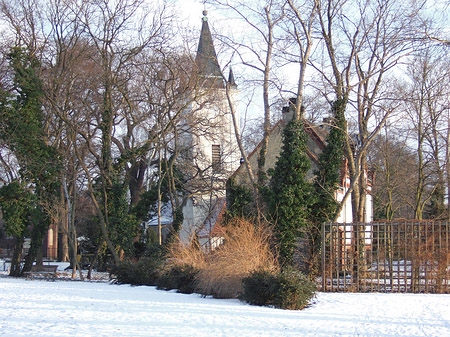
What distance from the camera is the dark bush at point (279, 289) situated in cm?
1383

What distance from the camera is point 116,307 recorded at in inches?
505

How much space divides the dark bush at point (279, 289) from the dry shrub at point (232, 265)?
2.40 ft

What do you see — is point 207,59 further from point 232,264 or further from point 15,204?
point 232,264

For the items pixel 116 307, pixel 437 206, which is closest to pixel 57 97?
pixel 116 307

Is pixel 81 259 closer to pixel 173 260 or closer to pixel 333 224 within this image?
pixel 173 260

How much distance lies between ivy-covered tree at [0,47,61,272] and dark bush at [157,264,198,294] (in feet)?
39.3

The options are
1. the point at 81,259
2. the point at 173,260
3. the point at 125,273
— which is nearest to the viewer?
the point at 173,260

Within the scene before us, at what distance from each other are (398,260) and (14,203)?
2100 cm

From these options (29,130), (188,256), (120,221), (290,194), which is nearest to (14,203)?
(29,130)

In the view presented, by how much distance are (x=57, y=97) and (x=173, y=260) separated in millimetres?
13672

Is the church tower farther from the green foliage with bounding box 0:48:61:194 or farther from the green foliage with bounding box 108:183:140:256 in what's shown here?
the green foliage with bounding box 0:48:61:194

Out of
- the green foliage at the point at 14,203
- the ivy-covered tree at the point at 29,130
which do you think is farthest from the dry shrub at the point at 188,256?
the green foliage at the point at 14,203

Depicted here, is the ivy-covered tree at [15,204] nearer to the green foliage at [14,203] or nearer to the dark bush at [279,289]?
→ the green foliage at [14,203]

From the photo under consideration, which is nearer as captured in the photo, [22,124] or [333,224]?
[333,224]
